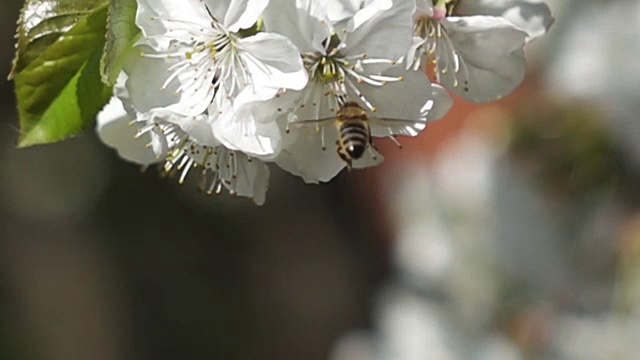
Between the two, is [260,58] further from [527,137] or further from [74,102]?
[527,137]

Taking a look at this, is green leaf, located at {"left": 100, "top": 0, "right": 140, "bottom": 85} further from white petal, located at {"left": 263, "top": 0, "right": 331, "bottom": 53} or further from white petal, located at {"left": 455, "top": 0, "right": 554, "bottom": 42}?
white petal, located at {"left": 455, "top": 0, "right": 554, "bottom": 42}

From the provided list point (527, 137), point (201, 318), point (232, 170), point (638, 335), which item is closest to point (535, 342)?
point (638, 335)

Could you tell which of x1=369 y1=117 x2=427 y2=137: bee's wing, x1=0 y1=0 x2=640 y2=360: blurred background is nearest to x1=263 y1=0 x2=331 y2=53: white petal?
x1=369 y1=117 x2=427 y2=137: bee's wing

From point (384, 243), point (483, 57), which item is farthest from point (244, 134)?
point (384, 243)

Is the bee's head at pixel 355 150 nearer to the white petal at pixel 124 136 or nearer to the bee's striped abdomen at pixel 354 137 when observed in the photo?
the bee's striped abdomen at pixel 354 137

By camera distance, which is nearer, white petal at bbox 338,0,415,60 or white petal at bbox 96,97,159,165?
white petal at bbox 338,0,415,60

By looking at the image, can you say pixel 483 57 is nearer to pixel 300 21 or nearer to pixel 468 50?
pixel 468 50
